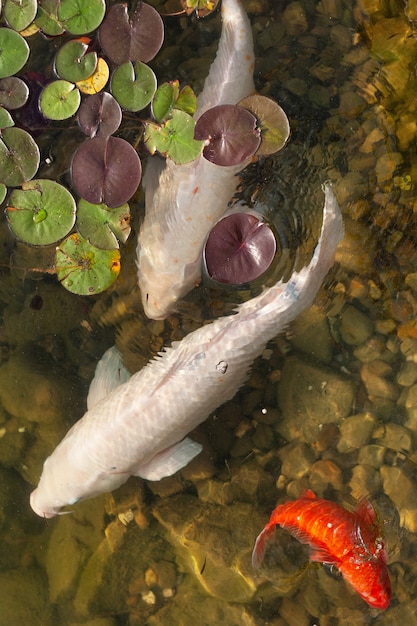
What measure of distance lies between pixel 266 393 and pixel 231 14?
2.55m

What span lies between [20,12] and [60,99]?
61 centimetres

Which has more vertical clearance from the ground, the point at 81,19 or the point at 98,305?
the point at 81,19

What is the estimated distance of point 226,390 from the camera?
3457 mm

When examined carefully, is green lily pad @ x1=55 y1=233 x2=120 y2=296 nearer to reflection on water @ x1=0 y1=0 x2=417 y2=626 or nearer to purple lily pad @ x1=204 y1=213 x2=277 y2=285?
reflection on water @ x1=0 y1=0 x2=417 y2=626

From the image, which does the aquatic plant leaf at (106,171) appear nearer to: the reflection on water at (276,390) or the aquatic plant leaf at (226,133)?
the reflection on water at (276,390)

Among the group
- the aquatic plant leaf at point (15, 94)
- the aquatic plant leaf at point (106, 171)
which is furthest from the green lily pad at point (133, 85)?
the aquatic plant leaf at point (15, 94)

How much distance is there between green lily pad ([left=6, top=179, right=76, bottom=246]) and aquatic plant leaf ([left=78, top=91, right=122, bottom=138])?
443mm

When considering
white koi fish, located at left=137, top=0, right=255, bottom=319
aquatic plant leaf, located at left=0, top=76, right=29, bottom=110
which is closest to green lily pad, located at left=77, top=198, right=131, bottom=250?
white koi fish, located at left=137, top=0, right=255, bottom=319

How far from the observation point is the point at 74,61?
3428 millimetres

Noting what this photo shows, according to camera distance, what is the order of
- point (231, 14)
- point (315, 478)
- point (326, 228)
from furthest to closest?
point (315, 478) < point (231, 14) < point (326, 228)

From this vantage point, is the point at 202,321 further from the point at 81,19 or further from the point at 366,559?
the point at 81,19

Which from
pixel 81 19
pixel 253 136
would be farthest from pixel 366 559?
pixel 81 19

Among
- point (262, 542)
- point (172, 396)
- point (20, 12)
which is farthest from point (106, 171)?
point (262, 542)

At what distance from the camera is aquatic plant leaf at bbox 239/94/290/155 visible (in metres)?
3.42
